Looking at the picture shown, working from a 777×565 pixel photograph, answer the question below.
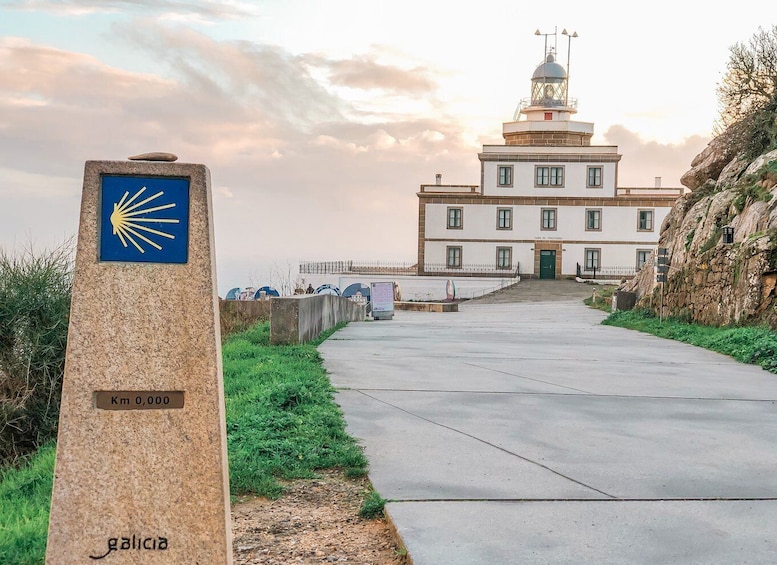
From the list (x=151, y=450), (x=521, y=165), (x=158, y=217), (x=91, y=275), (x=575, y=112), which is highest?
(x=575, y=112)

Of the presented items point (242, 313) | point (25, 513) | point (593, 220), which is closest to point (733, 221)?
point (242, 313)

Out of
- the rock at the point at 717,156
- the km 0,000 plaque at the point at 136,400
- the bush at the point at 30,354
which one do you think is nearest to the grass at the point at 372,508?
the km 0,000 plaque at the point at 136,400

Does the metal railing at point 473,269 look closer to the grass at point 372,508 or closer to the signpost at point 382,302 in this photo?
the signpost at point 382,302

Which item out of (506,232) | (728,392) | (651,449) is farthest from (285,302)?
(506,232)

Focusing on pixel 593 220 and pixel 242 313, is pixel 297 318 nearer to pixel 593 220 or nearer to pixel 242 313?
pixel 242 313

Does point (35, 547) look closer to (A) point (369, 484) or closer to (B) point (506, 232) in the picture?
(A) point (369, 484)

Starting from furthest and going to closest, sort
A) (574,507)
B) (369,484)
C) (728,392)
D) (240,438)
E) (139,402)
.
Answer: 1. (728,392)
2. (240,438)
3. (369,484)
4. (574,507)
5. (139,402)

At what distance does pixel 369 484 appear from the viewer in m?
4.75

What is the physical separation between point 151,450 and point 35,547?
3.17 ft

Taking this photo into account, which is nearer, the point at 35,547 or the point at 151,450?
the point at 151,450

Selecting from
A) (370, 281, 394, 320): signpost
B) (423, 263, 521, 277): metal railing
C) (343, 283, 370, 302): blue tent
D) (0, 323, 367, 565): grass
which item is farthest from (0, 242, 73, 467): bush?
(423, 263, 521, 277): metal railing

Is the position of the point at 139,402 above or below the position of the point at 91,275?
below

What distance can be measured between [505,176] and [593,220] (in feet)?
23.4

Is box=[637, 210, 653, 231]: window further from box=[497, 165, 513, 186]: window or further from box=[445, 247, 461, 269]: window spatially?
box=[445, 247, 461, 269]: window
